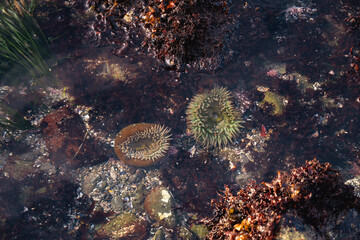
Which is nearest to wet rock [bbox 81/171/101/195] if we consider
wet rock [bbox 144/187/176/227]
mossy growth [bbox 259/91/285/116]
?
wet rock [bbox 144/187/176/227]

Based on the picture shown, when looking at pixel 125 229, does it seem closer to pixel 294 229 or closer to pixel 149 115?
pixel 149 115

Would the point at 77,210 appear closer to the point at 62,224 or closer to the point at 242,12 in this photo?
the point at 62,224

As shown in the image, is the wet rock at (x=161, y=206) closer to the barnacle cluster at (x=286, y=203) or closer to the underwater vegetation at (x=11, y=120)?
the barnacle cluster at (x=286, y=203)

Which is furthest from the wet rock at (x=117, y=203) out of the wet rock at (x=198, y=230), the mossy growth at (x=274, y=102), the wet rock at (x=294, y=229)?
the wet rock at (x=294, y=229)

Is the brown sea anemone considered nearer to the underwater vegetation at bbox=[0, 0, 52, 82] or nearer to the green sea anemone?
the green sea anemone

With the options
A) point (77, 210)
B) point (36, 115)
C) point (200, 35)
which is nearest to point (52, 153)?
point (36, 115)

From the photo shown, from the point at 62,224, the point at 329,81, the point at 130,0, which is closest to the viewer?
the point at 130,0
